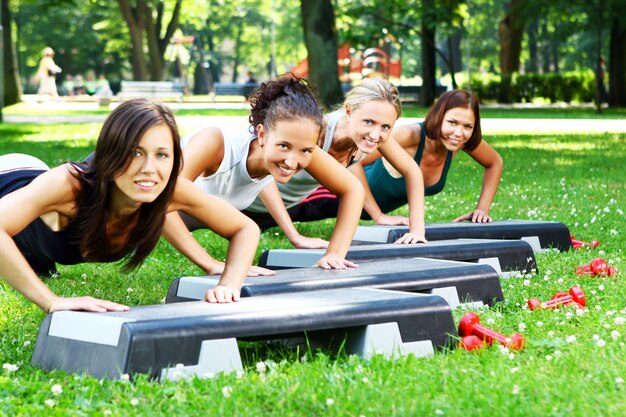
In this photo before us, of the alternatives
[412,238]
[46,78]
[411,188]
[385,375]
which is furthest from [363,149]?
[46,78]

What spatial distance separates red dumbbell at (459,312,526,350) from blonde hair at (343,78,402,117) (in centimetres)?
231

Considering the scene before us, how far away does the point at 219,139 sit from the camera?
603 centimetres

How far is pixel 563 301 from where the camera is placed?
5.20 metres

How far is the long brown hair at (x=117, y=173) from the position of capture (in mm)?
4273

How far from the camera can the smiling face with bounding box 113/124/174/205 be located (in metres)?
4.30

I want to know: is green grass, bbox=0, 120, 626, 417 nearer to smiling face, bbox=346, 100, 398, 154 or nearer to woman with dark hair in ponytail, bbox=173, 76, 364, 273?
woman with dark hair in ponytail, bbox=173, 76, 364, 273

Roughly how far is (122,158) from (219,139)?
180 centimetres

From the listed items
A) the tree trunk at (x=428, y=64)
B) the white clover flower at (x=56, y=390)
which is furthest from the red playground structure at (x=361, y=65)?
the white clover flower at (x=56, y=390)

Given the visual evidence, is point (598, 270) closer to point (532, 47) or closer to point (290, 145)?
point (290, 145)

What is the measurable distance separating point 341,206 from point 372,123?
101cm

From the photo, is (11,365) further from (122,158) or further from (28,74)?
(28,74)

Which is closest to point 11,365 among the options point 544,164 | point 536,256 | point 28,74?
point 536,256

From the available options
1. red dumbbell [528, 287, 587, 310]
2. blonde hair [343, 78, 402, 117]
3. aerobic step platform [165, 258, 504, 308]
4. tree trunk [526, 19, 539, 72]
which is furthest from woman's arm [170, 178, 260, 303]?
tree trunk [526, 19, 539, 72]

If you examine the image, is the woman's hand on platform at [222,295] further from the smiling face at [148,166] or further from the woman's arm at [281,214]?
the woman's arm at [281,214]
